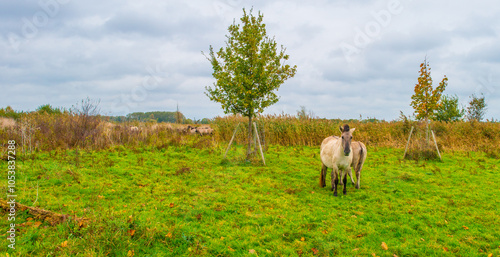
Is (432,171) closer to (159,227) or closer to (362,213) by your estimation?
(362,213)

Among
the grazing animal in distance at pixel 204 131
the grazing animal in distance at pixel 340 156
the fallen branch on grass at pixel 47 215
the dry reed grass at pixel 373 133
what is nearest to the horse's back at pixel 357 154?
the grazing animal in distance at pixel 340 156

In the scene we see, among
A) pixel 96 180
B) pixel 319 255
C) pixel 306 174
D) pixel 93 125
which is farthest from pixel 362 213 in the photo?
pixel 93 125

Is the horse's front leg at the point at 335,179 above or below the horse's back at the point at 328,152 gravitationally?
below

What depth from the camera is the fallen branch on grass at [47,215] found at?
16.9 feet

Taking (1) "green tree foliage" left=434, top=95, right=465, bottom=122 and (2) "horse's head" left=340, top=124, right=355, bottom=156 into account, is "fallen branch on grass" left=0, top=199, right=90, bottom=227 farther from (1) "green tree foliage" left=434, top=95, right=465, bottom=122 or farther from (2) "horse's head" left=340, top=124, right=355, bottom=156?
(1) "green tree foliage" left=434, top=95, right=465, bottom=122

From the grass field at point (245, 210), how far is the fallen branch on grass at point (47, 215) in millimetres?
140

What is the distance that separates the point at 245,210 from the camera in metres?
6.77

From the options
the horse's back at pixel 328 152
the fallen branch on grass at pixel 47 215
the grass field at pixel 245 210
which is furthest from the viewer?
the horse's back at pixel 328 152

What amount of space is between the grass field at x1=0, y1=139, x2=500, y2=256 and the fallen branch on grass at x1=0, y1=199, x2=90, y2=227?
14 cm

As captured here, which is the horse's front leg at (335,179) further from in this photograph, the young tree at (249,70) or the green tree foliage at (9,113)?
the green tree foliage at (9,113)

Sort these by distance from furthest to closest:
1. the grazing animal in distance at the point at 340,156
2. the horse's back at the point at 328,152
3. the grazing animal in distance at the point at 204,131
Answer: the grazing animal in distance at the point at 204,131
the horse's back at the point at 328,152
the grazing animal in distance at the point at 340,156

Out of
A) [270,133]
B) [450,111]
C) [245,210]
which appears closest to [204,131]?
[270,133]

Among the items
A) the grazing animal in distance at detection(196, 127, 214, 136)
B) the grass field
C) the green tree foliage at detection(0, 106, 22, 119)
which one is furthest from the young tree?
the green tree foliage at detection(0, 106, 22, 119)

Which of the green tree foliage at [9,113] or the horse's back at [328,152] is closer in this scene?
the horse's back at [328,152]
